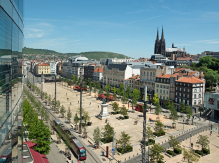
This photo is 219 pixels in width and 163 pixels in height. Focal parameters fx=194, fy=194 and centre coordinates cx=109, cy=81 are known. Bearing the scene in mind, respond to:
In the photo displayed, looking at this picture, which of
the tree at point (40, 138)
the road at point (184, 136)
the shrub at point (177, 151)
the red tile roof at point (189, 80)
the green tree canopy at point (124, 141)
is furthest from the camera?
the red tile roof at point (189, 80)

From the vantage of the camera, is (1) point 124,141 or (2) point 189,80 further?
(2) point 189,80

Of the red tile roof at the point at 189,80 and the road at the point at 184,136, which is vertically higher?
the red tile roof at the point at 189,80

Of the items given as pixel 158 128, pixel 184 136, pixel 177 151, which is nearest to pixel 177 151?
pixel 177 151

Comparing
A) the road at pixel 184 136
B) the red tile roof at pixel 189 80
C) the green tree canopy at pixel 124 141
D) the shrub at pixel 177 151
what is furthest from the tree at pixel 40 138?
the red tile roof at pixel 189 80

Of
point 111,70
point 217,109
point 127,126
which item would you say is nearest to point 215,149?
point 127,126

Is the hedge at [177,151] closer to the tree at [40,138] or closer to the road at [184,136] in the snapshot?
the road at [184,136]

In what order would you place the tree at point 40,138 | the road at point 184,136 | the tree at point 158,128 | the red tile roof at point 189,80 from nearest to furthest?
the tree at point 40,138, the road at point 184,136, the tree at point 158,128, the red tile roof at point 189,80

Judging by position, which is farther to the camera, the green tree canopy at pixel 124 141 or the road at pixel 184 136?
the green tree canopy at pixel 124 141

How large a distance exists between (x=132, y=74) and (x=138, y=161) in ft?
230

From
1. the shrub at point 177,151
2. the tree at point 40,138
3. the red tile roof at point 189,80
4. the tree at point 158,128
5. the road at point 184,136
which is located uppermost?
the red tile roof at point 189,80

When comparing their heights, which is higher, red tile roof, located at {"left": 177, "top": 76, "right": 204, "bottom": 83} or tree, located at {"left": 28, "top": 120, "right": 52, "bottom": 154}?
red tile roof, located at {"left": 177, "top": 76, "right": 204, "bottom": 83}

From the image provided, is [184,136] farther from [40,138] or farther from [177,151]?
[40,138]

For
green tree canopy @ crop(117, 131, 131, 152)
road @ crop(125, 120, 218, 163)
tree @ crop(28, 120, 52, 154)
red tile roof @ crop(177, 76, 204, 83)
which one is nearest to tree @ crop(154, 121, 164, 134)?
road @ crop(125, 120, 218, 163)

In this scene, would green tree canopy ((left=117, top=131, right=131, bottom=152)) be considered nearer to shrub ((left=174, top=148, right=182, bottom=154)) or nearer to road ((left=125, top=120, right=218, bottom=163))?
road ((left=125, top=120, right=218, bottom=163))
